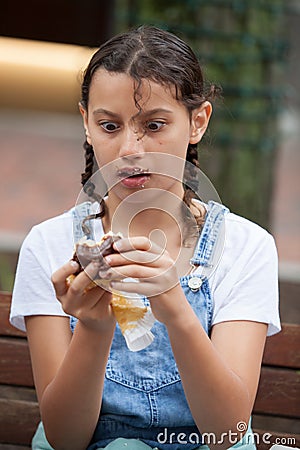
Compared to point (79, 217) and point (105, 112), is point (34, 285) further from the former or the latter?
point (105, 112)

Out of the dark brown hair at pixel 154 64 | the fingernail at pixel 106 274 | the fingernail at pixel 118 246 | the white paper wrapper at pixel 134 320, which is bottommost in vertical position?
the white paper wrapper at pixel 134 320

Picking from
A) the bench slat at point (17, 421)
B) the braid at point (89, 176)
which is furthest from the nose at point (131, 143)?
the bench slat at point (17, 421)

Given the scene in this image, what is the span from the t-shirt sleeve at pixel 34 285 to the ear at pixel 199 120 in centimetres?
39

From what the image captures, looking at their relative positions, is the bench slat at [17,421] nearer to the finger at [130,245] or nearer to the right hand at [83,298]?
the right hand at [83,298]

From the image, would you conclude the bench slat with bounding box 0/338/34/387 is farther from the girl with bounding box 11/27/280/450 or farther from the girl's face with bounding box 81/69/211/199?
the girl's face with bounding box 81/69/211/199

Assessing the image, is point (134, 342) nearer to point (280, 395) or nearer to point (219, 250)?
point (219, 250)

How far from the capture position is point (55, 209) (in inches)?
367

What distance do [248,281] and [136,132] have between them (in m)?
0.40

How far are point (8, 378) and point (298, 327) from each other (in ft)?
2.39

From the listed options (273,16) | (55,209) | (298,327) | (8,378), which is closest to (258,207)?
(273,16)

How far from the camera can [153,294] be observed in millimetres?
1380

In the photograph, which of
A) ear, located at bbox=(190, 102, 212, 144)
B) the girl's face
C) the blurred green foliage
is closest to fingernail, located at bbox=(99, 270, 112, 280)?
the girl's face

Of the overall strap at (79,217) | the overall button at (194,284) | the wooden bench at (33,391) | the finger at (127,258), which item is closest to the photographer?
the finger at (127,258)

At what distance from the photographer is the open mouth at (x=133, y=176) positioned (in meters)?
1.49
